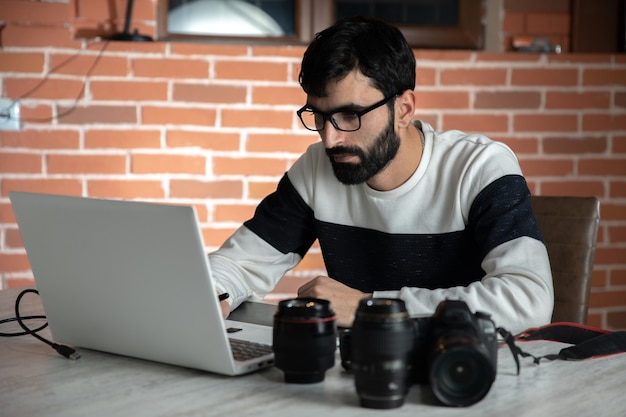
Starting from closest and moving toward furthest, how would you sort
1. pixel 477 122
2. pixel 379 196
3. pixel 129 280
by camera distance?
pixel 129 280 → pixel 379 196 → pixel 477 122

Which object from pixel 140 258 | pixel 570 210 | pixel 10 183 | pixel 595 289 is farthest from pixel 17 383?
pixel 595 289

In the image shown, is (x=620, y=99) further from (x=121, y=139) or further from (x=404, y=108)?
(x=121, y=139)

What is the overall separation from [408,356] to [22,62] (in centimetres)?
195

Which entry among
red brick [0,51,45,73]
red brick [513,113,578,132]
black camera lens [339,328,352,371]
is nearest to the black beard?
black camera lens [339,328,352,371]

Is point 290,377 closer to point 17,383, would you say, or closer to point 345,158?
point 17,383

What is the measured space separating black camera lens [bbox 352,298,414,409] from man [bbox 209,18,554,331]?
57cm

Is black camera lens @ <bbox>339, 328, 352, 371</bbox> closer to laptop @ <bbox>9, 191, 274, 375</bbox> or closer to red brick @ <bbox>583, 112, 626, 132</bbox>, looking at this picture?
laptop @ <bbox>9, 191, 274, 375</bbox>

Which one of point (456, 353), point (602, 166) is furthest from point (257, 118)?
point (456, 353)

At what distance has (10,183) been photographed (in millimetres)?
2588

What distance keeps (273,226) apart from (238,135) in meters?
0.84

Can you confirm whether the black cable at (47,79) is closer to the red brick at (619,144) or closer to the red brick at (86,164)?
the red brick at (86,164)

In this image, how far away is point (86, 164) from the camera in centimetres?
262

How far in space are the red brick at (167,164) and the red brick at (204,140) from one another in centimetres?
4

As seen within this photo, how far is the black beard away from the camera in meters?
1.74
